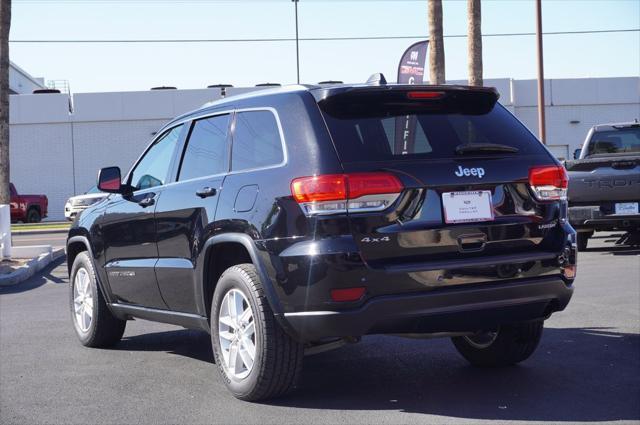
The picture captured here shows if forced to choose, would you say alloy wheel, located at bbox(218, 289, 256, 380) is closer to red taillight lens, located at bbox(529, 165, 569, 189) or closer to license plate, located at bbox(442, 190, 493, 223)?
license plate, located at bbox(442, 190, 493, 223)

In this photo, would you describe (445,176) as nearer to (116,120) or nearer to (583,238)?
(583,238)

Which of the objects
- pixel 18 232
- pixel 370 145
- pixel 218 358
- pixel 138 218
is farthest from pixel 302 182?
pixel 18 232

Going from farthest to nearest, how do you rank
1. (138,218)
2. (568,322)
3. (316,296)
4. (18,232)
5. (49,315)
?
1. (18,232)
2. (49,315)
3. (568,322)
4. (138,218)
5. (316,296)

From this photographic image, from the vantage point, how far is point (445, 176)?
16.3 ft

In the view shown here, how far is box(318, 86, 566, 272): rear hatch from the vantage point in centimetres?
484

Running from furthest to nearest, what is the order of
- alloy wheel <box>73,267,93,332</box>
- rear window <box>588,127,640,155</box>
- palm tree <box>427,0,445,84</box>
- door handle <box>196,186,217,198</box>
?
palm tree <box>427,0,445,84</box> < rear window <box>588,127,640,155</box> < alloy wheel <box>73,267,93,332</box> < door handle <box>196,186,217,198</box>

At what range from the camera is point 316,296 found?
4758mm

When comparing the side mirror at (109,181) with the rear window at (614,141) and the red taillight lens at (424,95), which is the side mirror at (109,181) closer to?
the red taillight lens at (424,95)

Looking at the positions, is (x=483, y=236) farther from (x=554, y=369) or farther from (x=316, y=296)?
(x=554, y=369)

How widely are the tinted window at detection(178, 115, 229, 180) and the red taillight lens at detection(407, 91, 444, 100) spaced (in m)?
1.32

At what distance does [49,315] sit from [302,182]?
567 cm

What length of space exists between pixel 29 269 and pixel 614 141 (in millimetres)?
10413

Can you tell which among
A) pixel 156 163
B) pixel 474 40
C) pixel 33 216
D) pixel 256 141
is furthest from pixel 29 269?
pixel 33 216

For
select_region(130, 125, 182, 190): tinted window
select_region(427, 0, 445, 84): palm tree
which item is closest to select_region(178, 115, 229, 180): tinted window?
select_region(130, 125, 182, 190): tinted window
